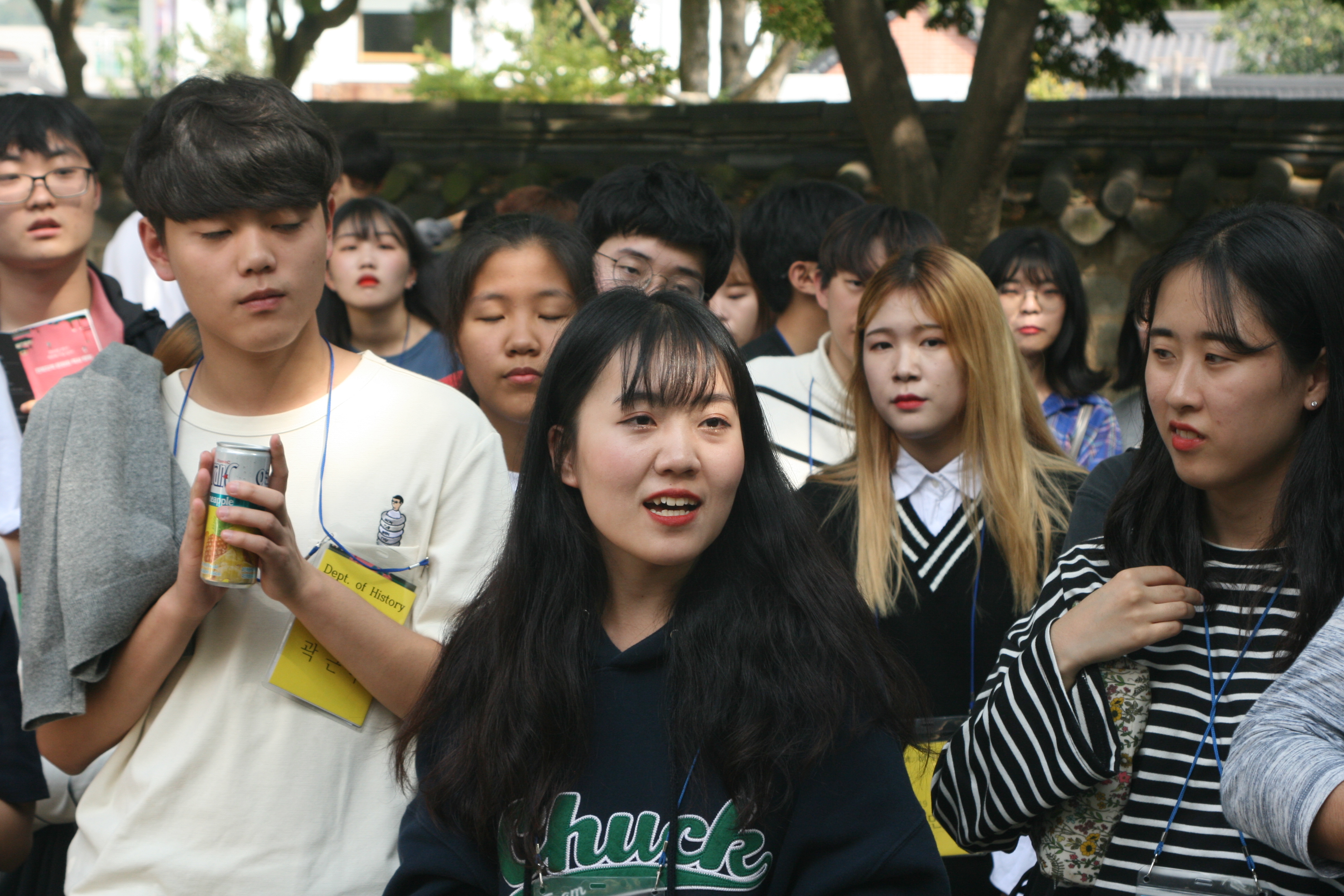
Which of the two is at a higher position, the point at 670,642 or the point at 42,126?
the point at 42,126

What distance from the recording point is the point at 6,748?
2104 millimetres

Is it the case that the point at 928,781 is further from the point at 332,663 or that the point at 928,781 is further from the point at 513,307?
the point at 513,307

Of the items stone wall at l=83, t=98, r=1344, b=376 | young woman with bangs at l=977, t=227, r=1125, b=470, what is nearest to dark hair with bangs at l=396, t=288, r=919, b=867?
young woman with bangs at l=977, t=227, r=1125, b=470

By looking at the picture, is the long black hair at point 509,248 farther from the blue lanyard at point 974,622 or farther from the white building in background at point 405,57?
the white building in background at point 405,57

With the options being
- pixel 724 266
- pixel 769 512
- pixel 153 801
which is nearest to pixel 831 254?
pixel 724 266

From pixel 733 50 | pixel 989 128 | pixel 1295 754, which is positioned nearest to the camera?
pixel 1295 754

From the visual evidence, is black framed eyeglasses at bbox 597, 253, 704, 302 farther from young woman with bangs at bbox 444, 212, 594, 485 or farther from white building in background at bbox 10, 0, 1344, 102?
white building in background at bbox 10, 0, 1344, 102

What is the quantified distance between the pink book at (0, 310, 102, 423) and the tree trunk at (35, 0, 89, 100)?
6609 mm

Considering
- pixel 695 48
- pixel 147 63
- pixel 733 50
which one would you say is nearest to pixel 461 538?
pixel 695 48

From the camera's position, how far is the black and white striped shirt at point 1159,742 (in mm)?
1739

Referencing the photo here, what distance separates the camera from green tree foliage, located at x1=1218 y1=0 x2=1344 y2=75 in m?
31.8

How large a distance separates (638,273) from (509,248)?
45 centimetres

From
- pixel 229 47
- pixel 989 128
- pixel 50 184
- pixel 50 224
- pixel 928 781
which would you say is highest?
pixel 229 47

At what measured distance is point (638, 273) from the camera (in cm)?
334
